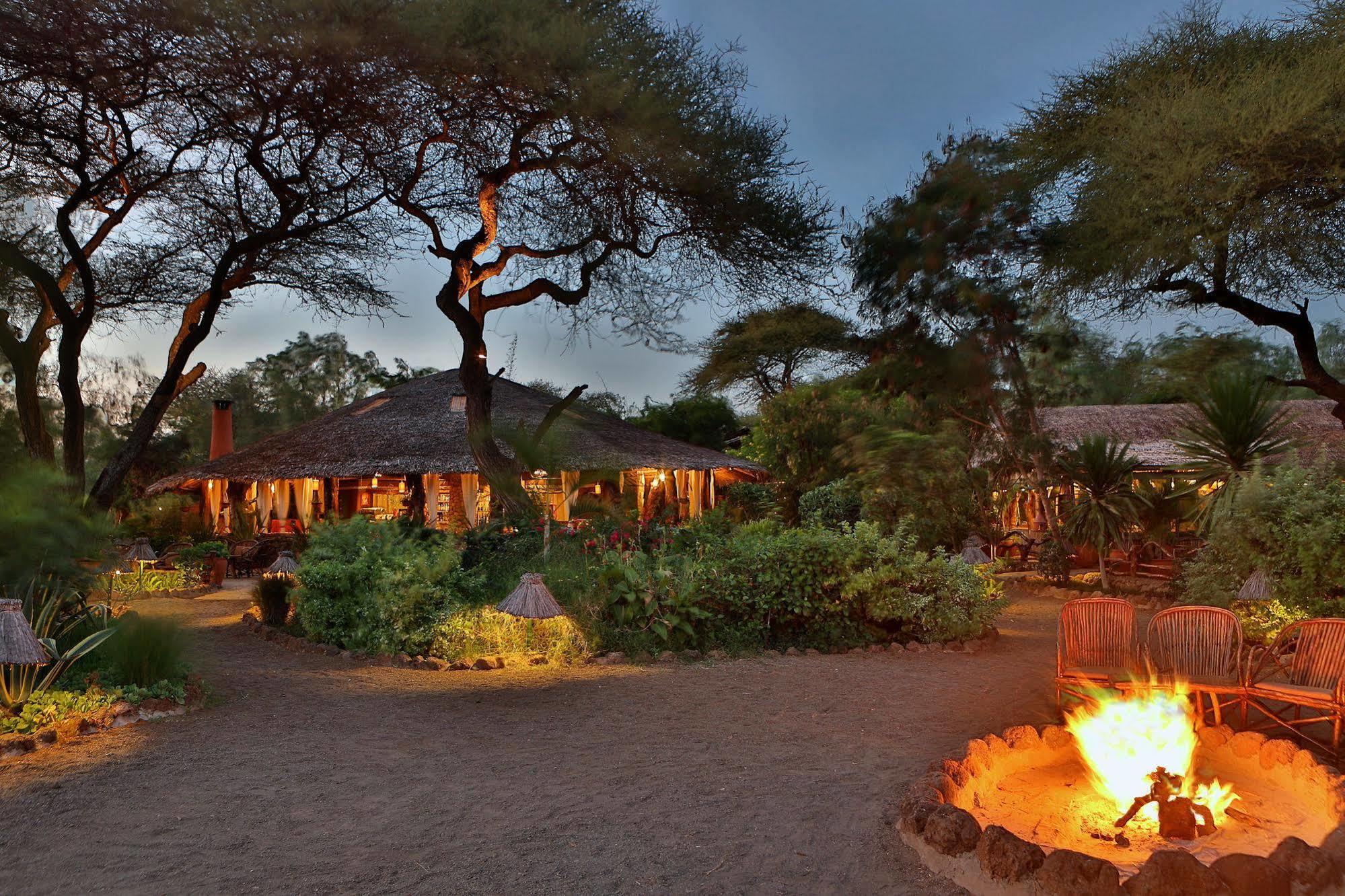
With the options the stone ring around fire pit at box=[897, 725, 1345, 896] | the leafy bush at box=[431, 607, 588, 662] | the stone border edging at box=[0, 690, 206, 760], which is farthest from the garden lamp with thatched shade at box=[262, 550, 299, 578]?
the stone ring around fire pit at box=[897, 725, 1345, 896]

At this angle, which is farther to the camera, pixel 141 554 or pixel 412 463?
pixel 412 463

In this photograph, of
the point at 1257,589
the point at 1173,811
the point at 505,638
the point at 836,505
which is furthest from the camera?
the point at 836,505

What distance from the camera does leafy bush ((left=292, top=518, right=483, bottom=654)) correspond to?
852 cm

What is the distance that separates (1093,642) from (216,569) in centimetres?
1485

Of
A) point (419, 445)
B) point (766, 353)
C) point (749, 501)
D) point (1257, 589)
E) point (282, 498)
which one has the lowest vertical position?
point (1257, 589)

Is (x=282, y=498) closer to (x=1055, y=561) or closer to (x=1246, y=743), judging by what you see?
(x=1055, y=561)

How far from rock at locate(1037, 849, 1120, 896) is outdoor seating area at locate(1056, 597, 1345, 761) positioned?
7.60 ft

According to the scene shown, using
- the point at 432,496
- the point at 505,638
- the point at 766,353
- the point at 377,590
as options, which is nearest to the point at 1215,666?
the point at 505,638

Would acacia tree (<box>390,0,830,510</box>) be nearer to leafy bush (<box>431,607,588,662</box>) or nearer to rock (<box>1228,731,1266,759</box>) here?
leafy bush (<box>431,607,588,662</box>)

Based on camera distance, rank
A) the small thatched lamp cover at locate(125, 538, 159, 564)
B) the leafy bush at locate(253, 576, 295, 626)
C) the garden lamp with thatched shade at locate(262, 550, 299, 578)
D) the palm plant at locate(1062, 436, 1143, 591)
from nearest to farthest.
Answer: the leafy bush at locate(253, 576, 295, 626) → the palm plant at locate(1062, 436, 1143, 591) → the garden lamp with thatched shade at locate(262, 550, 299, 578) → the small thatched lamp cover at locate(125, 538, 159, 564)

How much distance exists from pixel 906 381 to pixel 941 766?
249 inches

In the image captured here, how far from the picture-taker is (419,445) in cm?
2153

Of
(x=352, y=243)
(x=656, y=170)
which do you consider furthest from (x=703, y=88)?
(x=352, y=243)

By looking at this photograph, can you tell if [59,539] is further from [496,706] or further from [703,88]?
[703,88]
